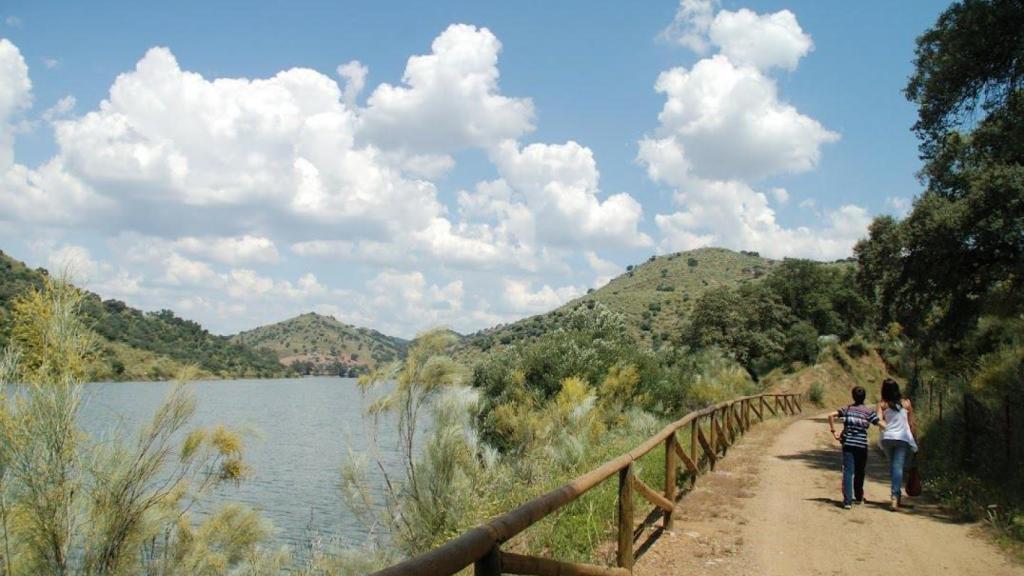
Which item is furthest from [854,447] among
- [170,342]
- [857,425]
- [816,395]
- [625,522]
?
[170,342]

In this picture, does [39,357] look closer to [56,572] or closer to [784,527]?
[56,572]

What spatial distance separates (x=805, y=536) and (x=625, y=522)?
3098mm

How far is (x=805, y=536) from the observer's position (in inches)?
304

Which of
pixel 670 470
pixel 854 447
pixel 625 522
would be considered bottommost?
pixel 625 522

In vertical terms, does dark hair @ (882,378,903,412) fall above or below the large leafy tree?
below

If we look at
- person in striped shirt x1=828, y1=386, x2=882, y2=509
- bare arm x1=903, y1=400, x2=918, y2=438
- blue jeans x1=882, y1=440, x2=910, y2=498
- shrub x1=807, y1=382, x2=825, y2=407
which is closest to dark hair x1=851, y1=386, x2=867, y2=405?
person in striped shirt x1=828, y1=386, x2=882, y2=509

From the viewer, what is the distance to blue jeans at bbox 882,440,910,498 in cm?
919

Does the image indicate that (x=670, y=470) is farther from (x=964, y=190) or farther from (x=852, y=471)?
(x=964, y=190)

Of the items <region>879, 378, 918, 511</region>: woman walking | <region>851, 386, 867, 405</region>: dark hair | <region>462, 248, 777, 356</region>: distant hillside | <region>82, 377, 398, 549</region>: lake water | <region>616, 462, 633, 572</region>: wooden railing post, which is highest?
<region>462, 248, 777, 356</region>: distant hillside

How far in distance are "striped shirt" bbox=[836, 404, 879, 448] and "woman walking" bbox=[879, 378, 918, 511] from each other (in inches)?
6.9

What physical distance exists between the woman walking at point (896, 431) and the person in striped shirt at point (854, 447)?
17cm

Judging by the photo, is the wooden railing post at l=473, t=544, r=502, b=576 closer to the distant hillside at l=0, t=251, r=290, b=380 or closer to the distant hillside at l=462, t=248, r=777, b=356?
the distant hillside at l=0, t=251, r=290, b=380

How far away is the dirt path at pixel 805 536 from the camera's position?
260 inches

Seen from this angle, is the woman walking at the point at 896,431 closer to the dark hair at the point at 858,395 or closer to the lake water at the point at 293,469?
the dark hair at the point at 858,395
